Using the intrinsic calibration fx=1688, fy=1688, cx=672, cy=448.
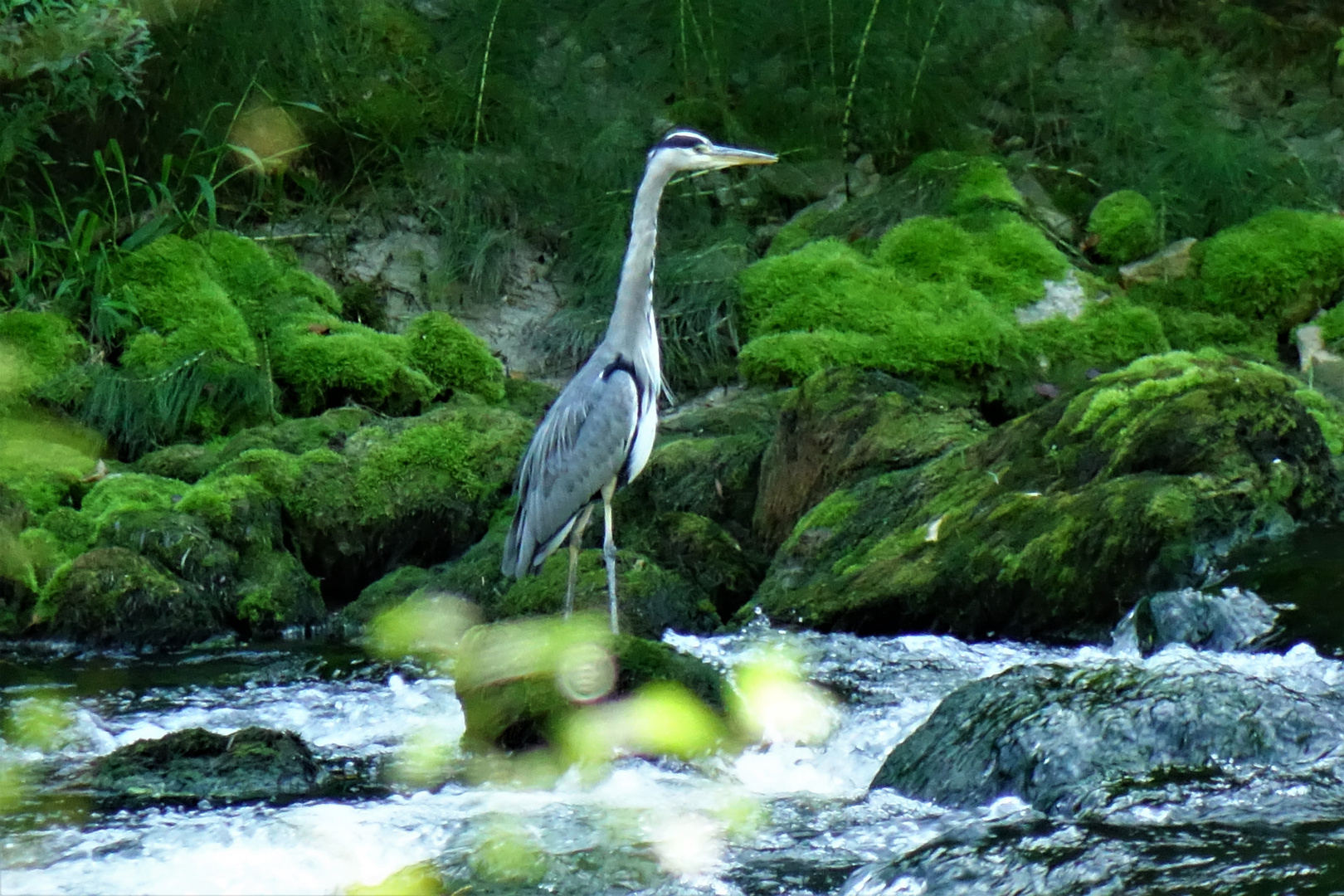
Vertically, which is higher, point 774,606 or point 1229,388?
point 1229,388

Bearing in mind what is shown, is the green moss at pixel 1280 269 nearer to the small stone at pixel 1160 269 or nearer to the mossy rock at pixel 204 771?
the small stone at pixel 1160 269

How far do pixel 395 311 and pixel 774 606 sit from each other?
421 cm

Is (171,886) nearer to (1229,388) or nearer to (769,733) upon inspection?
(769,733)

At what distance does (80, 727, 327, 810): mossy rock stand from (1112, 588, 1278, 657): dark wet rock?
2630 mm

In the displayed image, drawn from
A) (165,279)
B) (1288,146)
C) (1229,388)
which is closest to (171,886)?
(1229,388)

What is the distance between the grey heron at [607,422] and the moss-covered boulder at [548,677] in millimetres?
808

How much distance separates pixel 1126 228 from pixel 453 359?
12.6 ft

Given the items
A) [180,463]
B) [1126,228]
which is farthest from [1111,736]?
[1126,228]

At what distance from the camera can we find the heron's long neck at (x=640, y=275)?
632 cm

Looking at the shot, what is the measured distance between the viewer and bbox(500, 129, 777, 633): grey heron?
6066mm

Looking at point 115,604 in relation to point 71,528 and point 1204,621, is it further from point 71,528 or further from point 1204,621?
point 1204,621

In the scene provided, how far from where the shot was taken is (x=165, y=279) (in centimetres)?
896

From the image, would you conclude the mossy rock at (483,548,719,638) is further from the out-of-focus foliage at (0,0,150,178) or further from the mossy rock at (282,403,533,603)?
the out-of-focus foliage at (0,0,150,178)

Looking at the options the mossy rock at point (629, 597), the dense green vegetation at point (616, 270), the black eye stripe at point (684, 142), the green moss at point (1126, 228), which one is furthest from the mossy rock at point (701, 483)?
the green moss at point (1126, 228)
